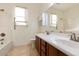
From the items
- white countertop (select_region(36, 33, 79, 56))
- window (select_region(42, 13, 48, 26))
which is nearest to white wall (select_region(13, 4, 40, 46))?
window (select_region(42, 13, 48, 26))

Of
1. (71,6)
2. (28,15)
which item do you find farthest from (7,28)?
(71,6)

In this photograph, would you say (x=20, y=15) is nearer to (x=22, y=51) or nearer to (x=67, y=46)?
(x=22, y=51)

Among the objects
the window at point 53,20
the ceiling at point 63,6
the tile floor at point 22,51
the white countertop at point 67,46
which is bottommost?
the tile floor at point 22,51

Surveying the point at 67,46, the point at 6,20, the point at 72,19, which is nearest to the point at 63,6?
the point at 72,19

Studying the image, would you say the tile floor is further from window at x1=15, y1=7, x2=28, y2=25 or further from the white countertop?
the white countertop

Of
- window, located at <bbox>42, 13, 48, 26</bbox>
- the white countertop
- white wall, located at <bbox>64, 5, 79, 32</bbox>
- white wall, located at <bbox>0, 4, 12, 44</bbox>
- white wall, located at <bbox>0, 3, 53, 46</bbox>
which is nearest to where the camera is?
the white countertop

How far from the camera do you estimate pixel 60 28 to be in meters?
2.45

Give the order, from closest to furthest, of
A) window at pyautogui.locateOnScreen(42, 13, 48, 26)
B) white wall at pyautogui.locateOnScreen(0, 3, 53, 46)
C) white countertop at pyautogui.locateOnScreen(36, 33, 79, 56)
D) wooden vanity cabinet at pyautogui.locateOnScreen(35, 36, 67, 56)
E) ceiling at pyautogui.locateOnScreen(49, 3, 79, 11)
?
white countertop at pyautogui.locateOnScreen(36, 33, 79, 56) → wooden vanity cabinet at pyautogui.locateOnScreen(35, 36, 67, 56) → ceiling at pyautogui.locateOnScreen(49, 3, 79, 11) → white wall at pyautogui.locateOnScreen(0, 3, 53, 46) → window at pyautogui.locateOnScreen(42, 13, 48, 26)

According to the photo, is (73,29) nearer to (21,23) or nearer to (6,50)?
(21,23)

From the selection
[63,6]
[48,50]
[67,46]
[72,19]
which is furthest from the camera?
[63,6]

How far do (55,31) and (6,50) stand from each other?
1246mm

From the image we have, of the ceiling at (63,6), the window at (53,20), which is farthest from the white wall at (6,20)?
the ceiling at (63,6)

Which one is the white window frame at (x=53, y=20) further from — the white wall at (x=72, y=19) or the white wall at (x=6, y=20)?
the white wall at (x=6, y=20)

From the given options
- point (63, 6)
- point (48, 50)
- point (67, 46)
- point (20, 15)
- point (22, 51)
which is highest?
point (63, 6)
